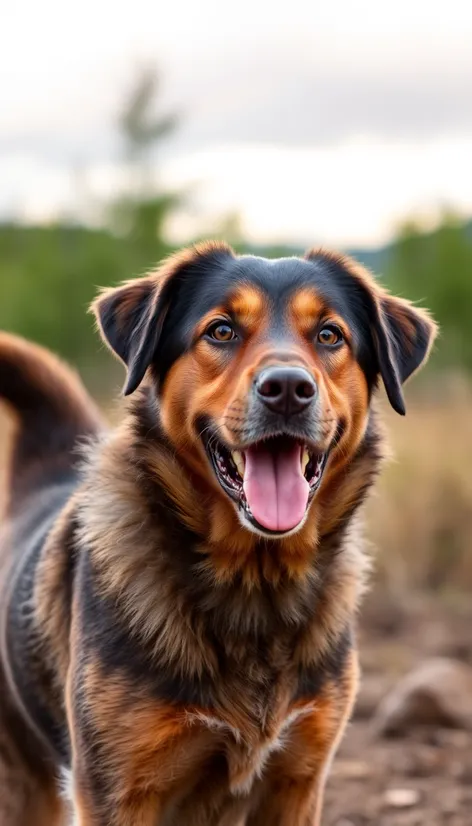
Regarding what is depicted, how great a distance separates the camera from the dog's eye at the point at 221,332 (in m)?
3.80

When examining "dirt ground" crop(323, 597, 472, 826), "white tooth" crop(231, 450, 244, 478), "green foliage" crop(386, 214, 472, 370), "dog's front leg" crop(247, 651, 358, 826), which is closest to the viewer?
"white tooth" crop(231, 450, 244, 478)

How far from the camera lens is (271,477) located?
11.8 ft

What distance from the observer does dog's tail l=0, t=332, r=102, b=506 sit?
16.4 feet

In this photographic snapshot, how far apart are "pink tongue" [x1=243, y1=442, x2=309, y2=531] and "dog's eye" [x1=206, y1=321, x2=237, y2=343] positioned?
15.6 inches

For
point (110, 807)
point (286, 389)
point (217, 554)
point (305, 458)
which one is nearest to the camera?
point (286, 389)

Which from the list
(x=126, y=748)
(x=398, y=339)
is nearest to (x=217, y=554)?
(x=126, y=748)

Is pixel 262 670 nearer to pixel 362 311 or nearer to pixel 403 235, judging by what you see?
pixel 362 311

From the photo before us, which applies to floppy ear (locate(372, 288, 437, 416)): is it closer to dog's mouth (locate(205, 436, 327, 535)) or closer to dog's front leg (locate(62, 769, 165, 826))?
dog's mouth (locate(205, 436, 327, 535))

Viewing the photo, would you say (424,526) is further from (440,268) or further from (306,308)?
(440,268)

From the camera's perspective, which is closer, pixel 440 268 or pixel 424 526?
pixel 424 526

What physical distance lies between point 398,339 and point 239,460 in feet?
2.81

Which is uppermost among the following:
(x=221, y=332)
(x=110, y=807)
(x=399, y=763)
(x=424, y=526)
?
(x=221, y=332)

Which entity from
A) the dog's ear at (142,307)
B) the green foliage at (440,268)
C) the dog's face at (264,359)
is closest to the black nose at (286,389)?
the dog's face at (264,359)

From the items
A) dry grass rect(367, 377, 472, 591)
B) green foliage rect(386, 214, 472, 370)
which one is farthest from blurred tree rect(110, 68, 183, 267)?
dry grass rect(367, 377, 472, 591)
